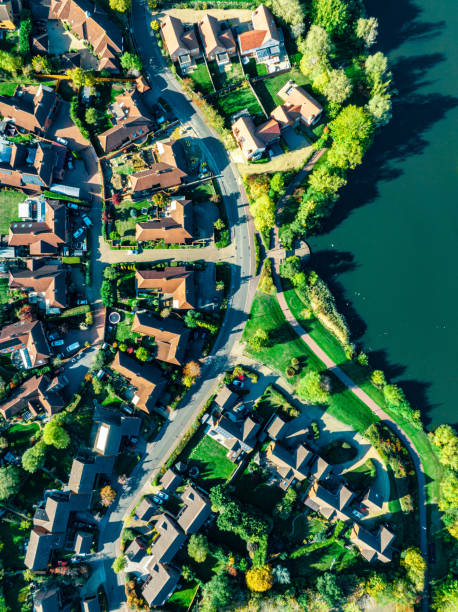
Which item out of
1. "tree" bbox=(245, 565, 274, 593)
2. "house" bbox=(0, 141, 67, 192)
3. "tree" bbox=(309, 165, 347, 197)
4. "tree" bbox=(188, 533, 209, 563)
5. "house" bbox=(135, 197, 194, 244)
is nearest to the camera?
"tree" bbox=(188, 533, 209, 563)

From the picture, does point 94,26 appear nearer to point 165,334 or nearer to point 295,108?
point 295,108

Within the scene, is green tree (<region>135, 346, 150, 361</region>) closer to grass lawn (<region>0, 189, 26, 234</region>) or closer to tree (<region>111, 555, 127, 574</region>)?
grass lawn (<region>0, 189, 26, 234</region>)

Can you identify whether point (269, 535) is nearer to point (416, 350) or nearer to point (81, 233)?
point (416, 350)

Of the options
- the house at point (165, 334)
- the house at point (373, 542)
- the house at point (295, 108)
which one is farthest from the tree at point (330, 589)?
the house at point (295, 108)

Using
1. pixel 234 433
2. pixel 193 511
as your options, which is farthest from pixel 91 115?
pixel 193 511

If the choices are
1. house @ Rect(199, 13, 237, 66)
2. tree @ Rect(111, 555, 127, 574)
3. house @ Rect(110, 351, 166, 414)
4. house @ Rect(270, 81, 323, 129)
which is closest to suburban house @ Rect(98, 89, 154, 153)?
house @ Rect(199, 13, 237, 66)

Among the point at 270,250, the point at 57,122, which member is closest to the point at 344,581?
the point at 270,250
